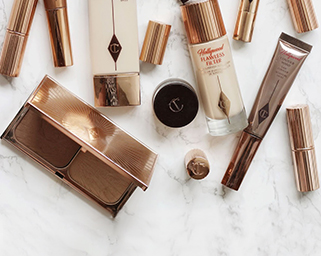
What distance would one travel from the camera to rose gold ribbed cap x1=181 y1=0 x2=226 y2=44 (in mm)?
684

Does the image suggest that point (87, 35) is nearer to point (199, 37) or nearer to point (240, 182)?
point (199, 37)

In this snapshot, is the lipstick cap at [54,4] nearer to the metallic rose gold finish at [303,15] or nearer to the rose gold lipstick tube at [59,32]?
the rose gold lipstick tube at [59,32]

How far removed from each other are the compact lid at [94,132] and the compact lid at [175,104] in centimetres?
10

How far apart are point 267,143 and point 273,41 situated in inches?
9.0

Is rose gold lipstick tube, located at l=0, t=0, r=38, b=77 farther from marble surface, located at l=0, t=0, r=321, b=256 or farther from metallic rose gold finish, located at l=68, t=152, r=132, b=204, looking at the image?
metallic rose gold finish, located at l=68, t=152, r=132, b=204

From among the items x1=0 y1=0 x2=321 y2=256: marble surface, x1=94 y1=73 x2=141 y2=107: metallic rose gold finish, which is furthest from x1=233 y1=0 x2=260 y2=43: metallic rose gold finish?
x1=94 y1=73 x2=141 y2=107: metallic rose gold finish

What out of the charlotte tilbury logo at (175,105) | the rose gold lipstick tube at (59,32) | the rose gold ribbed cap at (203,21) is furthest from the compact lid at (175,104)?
the rose gold lipstick tube at (59,32)

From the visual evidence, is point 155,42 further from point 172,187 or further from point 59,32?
point 172,187

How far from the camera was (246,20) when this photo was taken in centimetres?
75

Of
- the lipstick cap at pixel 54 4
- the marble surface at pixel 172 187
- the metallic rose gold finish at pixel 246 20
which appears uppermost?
the lipstick cap at pixel 54 4

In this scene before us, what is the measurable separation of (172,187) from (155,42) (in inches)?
12.9

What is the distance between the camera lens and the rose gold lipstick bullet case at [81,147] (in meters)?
0.73

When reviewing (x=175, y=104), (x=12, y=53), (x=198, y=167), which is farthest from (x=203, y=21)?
(x=12, y=53)

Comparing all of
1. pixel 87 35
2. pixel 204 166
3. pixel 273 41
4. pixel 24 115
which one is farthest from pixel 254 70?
pixel 24 115
